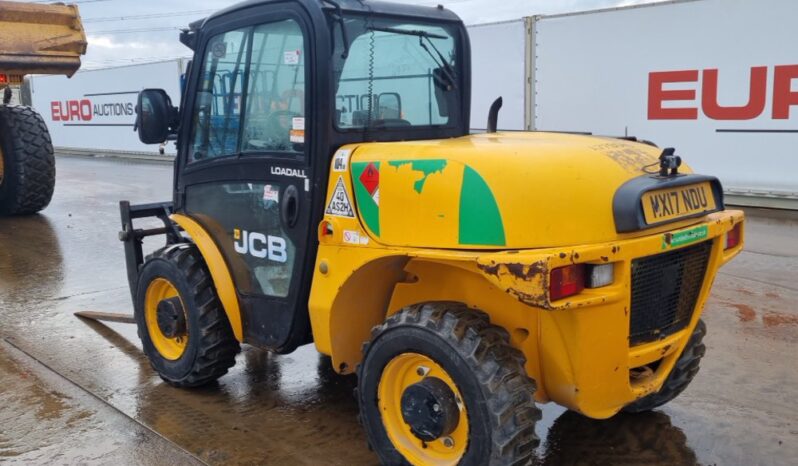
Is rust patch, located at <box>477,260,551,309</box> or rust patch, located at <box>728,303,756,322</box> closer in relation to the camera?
rust patch, located at <box>477,260,551,309</box>

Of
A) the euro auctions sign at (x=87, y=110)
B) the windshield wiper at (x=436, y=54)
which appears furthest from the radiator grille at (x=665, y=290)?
the euro auctions sign at (x=87, y=110)

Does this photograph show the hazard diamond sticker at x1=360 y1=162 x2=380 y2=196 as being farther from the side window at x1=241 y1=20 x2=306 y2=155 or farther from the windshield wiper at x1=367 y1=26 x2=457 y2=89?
the windshield wiper at x1=367 y1=26 x2=457 y2=89

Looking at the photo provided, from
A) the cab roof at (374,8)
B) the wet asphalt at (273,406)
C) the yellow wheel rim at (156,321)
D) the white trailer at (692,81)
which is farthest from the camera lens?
the white trailer at (692,81)

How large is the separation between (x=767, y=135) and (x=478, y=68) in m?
4.84

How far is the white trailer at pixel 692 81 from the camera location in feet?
31.9

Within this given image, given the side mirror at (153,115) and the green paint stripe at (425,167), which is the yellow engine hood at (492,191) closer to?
the green paint stripe at (425,167)

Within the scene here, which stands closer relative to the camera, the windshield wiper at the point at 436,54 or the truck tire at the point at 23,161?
the windshield wiper at the point at 436,54

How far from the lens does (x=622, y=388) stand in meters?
2.97

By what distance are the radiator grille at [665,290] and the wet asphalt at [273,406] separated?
71 centimetres

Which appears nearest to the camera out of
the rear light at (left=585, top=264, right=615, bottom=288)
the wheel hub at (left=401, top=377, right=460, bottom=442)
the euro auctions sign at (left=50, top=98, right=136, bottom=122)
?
the rear light at (left=585, top=264, right=615, bottom=288)

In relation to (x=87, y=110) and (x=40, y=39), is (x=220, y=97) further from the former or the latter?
(x=87, y=110)

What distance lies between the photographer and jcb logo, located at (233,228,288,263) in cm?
363

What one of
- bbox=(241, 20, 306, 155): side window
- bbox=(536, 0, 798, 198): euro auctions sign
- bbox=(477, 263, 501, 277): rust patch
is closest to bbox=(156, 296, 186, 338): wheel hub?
bbox=(241, 20, 306, 155): side window

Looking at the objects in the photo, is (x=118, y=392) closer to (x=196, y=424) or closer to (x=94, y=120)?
(x=196, y=424)
